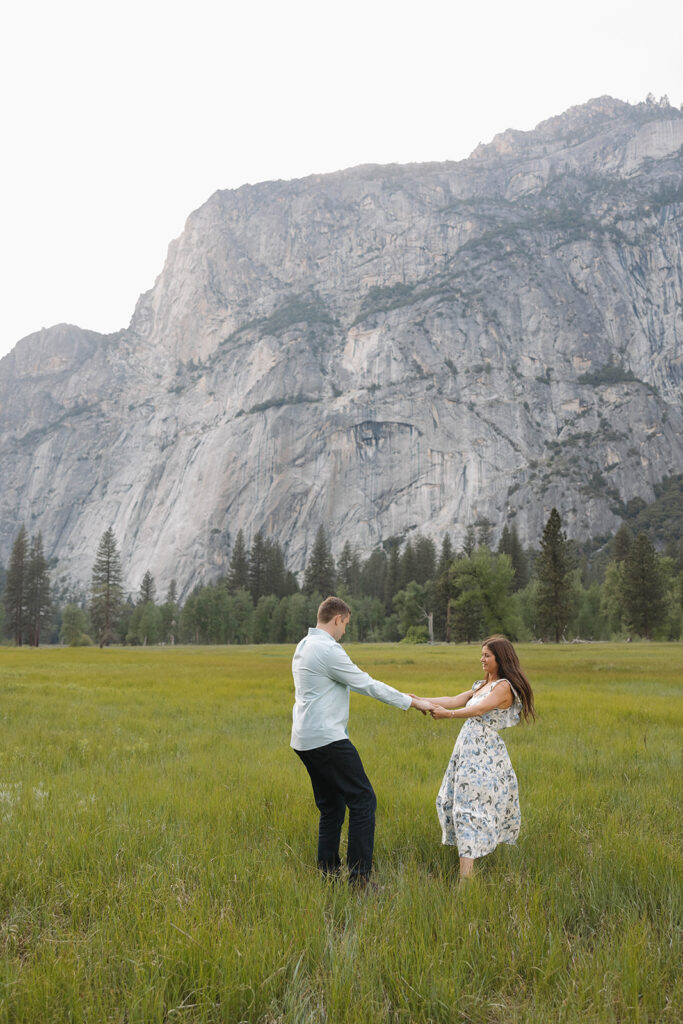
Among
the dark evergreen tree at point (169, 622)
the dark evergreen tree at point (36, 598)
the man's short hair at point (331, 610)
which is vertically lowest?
the dark evergreen tree at point (169, 622)

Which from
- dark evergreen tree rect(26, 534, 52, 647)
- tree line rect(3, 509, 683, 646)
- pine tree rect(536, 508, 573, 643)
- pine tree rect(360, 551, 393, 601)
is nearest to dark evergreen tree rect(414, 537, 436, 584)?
tree line rect(3, 509, 683, 646)

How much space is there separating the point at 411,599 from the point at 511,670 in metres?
82.8

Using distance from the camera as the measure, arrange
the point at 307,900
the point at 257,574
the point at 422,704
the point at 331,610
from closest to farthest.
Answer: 1. the point at 307,900
2. the point at 331,610
3. the point at 422,704
4. the point at 257,574

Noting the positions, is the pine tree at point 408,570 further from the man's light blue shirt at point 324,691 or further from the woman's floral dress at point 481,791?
the man's light blue shirt at point 324,691

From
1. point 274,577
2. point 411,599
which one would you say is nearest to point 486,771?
point 411,599

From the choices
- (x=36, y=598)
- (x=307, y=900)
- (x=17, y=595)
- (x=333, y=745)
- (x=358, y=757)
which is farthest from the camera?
(x=36, y=598)

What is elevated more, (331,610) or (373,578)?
(331,610)

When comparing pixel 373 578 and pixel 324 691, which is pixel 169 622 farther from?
pixel 324 691

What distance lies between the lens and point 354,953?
334cm

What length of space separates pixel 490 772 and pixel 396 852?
1.27 metres

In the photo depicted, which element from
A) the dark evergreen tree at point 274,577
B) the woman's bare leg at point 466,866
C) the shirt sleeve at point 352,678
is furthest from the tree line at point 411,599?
the shirt sleeve at point 352,678

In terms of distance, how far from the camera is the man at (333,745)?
4824 millimetres

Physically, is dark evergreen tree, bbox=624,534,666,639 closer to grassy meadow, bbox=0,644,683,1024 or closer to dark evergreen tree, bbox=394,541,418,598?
dark evergreen tree, bbox=394,541,418,598

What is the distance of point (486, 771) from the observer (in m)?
5.07
